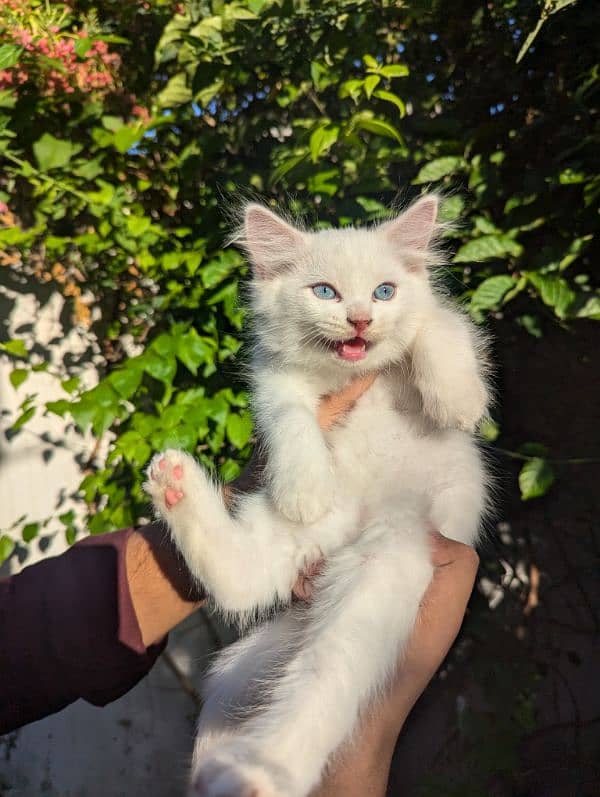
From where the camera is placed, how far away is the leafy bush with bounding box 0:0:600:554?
6.67ft

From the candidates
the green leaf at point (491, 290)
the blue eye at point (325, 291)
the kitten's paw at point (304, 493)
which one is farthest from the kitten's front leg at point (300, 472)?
the green leaf at point (491, 290)

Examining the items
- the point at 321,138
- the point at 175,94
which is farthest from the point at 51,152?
the point at 321,138

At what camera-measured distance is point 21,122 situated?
229cm

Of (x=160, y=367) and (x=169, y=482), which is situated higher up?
(x=169, y=482)

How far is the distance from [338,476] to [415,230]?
0.69 metres

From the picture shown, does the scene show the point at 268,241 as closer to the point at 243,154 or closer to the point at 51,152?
the point at 243,154

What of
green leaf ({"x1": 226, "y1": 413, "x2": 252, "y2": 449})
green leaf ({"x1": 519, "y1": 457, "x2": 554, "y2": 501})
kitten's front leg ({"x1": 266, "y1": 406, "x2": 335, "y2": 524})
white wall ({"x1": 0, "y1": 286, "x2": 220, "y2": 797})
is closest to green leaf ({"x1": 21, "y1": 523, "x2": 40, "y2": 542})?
white wall ({"x1": 0, "y1": 286, "x2": 220, "y2": 797})

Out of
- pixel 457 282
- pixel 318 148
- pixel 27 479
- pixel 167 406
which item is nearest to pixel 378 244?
pixel 318 148

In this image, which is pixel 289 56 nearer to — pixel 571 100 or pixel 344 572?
pixel 571 100

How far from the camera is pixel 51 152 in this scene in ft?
7.55

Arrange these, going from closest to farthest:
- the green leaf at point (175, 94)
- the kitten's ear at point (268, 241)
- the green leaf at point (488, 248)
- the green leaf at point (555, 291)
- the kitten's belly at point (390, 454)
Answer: the kitten's belly at point (390, 454) < the kitten's ear at point (268, 241) < the green leaf at point (555, 291) < the green leaf at point (488, 248) < the green leaf at point (175, 94)

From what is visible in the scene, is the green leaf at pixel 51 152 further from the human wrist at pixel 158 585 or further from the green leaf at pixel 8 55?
the human wrist at pixel 158 585

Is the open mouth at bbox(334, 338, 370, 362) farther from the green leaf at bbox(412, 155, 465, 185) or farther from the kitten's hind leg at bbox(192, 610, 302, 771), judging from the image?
the green leaf at bbox(412, 155, 465, 185)

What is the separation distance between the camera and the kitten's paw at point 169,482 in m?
1.39
